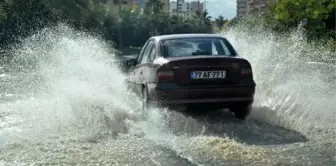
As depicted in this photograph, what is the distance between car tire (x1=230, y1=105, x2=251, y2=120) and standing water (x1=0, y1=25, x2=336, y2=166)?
A: 0.36 feet

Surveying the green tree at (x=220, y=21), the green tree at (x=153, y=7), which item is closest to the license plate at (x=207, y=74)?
the green tree at (x=153, y=7)

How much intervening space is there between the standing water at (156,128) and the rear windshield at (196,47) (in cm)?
105

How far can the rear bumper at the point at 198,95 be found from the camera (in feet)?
26.0

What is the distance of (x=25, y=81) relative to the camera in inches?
703

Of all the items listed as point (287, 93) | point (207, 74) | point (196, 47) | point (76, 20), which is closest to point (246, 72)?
point (207, 74)

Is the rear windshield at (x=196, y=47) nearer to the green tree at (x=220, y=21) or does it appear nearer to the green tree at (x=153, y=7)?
the green tree at (x=153, y=7)

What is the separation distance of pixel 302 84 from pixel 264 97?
3.56 feet

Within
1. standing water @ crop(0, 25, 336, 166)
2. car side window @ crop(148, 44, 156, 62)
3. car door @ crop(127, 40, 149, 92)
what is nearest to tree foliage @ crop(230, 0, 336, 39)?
standing water @ crop(0, 25, 336, 166)

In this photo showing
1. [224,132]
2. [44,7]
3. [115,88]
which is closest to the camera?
[224,132]

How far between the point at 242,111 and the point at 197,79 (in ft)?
3.95

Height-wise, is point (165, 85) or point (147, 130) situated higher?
point (165, 85)

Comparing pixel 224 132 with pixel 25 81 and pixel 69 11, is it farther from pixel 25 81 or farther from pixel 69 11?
pixel 69 11

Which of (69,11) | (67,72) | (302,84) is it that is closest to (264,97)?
(302,84)

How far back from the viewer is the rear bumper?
7910 millimetres
